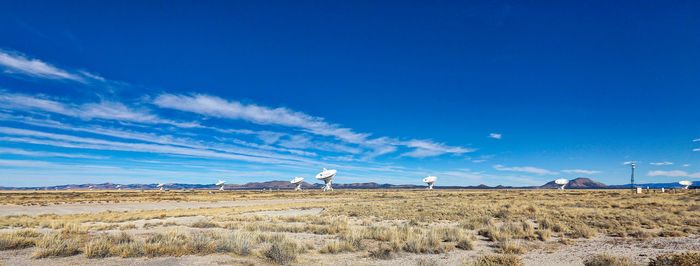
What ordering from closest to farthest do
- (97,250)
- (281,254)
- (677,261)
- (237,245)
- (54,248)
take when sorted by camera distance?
(677,261)
(281,254)
(97,250)
(54,248)
(237,245)

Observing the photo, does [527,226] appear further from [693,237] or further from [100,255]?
[100,255]

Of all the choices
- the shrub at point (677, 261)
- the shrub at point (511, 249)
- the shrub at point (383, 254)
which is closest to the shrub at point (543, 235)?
the shrub at point (511, 249)

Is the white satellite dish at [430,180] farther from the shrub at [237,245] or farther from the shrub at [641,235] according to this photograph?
the shrub at [237,245]

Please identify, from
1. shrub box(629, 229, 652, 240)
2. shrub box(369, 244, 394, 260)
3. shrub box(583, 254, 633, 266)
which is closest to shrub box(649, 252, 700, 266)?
shrub box(583, 254, 633, 266)

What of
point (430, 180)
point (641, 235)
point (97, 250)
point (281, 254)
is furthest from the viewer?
point (430, 180)

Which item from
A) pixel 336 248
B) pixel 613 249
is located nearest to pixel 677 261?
pixel 613 249

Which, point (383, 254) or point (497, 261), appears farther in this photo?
point (383, 254)

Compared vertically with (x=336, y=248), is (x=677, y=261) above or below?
above

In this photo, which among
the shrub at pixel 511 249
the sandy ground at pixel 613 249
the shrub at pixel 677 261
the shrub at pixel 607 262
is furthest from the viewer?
the shrub at pixel 511 249

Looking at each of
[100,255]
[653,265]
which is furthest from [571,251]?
[100,255]

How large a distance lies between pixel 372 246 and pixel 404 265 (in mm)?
3303

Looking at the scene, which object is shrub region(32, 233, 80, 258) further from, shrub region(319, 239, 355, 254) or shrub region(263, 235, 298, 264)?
shrub region(319, 239, 355, 254)

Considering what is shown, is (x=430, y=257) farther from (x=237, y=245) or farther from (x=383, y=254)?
(x=237, y=245)

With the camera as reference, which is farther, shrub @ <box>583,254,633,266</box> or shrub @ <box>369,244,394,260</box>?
shrub @ <box>369,244,394,260</box>
